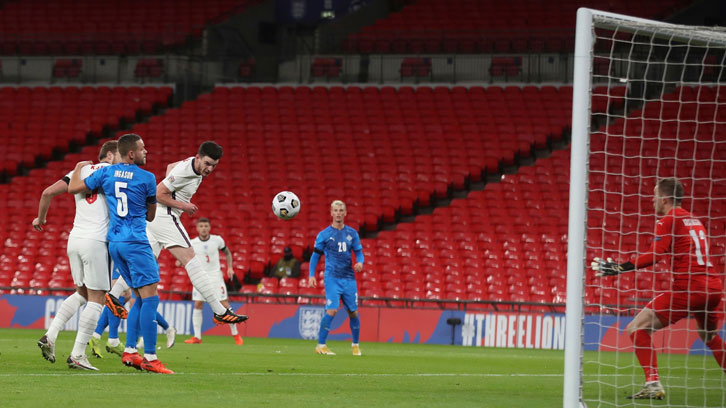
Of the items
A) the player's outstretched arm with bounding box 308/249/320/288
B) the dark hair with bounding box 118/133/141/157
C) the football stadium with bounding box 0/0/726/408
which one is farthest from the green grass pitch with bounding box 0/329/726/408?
the dark hair with bounding box 118/133/141/157

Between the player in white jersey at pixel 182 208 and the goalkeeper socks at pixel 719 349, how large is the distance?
4.59 metres

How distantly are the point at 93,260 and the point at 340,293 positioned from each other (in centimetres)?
572

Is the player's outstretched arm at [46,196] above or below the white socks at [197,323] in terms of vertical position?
above

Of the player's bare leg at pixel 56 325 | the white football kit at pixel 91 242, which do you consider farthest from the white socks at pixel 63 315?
the white football kit at pixel 91 242

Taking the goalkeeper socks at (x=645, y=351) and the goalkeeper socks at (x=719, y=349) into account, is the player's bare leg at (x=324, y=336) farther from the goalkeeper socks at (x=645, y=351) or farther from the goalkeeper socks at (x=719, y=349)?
the goalkeeper socks at (x=719, y=349)

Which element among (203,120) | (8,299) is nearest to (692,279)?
(8,299)

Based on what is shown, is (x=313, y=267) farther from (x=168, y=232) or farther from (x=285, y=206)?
(x=168, y=232)

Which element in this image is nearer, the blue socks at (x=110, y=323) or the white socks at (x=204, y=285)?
the white socks at (x=204, y=285)

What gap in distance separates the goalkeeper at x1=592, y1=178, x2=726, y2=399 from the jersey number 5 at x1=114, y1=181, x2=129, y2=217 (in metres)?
4.52

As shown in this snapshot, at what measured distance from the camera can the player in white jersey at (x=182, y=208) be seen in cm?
986

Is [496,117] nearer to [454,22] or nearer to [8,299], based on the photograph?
[454,22]

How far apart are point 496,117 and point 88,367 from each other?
16.9 metres

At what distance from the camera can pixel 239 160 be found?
24.4 metres

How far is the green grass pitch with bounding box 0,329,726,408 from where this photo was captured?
7414mm
